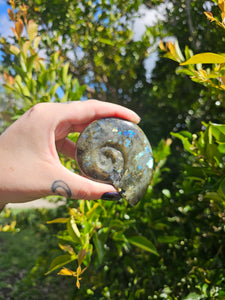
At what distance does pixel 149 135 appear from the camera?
1815mm

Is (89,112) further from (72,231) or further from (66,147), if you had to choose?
(72,231)

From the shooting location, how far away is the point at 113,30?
1929mm

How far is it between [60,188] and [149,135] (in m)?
1.15

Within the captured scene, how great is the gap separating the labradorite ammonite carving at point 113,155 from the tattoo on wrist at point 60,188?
0.27 feet

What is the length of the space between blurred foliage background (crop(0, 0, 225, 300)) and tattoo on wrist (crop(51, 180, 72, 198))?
198 millimetres

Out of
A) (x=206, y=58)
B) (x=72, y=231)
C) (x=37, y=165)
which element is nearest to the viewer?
(x=206, y=58)

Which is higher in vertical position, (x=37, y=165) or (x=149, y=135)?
(x=37, y=165)

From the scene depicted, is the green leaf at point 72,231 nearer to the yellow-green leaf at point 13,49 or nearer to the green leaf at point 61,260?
the green leaf at point 61,260

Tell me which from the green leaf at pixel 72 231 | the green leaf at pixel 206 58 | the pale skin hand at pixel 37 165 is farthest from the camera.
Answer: the green leaf at pixel 72 231

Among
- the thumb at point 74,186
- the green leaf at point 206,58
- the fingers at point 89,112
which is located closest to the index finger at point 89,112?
the fingers at point 89,112

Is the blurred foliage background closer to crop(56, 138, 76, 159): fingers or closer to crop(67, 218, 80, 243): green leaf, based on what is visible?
crop(67, 218, 80, 243): green leaf

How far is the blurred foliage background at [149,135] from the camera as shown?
101cm

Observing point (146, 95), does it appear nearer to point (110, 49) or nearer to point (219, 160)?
point (110, 49)

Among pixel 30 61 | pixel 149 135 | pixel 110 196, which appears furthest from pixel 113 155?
pixel 149 135
